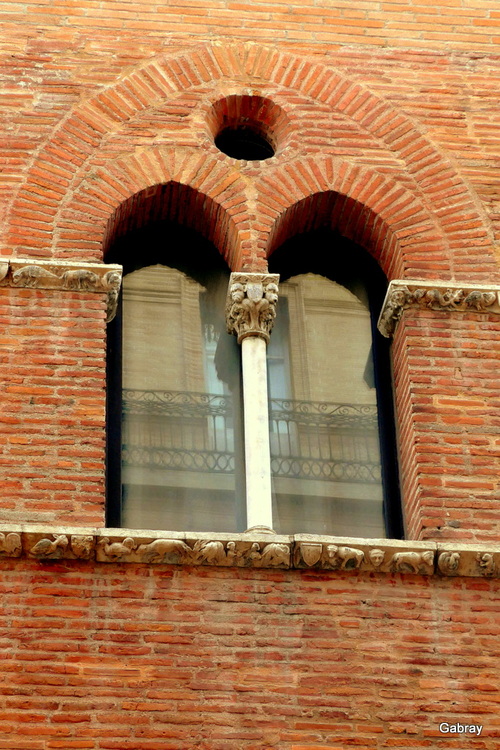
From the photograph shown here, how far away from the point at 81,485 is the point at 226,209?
87.2 inches

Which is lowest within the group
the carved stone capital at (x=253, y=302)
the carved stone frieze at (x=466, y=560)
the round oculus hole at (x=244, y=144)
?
the carved stone frieze at (x=466, y=560)

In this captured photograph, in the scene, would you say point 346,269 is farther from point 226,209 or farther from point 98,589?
point 98,589

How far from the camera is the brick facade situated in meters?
9.58

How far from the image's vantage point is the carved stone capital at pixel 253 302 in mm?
11234

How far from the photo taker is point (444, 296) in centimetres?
1137

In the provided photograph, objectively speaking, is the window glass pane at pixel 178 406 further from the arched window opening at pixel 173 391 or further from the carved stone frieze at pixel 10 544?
the carved stone frieze at pixel 10 544

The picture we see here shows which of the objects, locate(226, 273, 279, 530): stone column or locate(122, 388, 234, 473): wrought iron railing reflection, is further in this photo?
locate(122, 388, 234, 473): wrought iron railing reflection

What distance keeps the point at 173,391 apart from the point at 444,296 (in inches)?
68.7

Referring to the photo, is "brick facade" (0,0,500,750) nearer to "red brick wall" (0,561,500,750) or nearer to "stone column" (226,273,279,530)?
"red brick wall" (0,561,500,750)

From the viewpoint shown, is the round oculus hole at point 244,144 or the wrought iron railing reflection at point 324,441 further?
the round oculus hole at point 244,144

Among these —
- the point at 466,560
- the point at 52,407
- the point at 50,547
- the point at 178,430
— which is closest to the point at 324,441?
the point at 178,430

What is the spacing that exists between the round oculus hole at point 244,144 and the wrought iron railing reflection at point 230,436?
1.86m

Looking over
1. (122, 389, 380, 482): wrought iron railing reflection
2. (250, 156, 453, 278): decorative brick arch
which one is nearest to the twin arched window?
(122, 389, 380, 482): wrought iron railing reflection

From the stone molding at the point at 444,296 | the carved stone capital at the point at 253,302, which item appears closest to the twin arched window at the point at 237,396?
the carved stone capital at the point at 253,302
